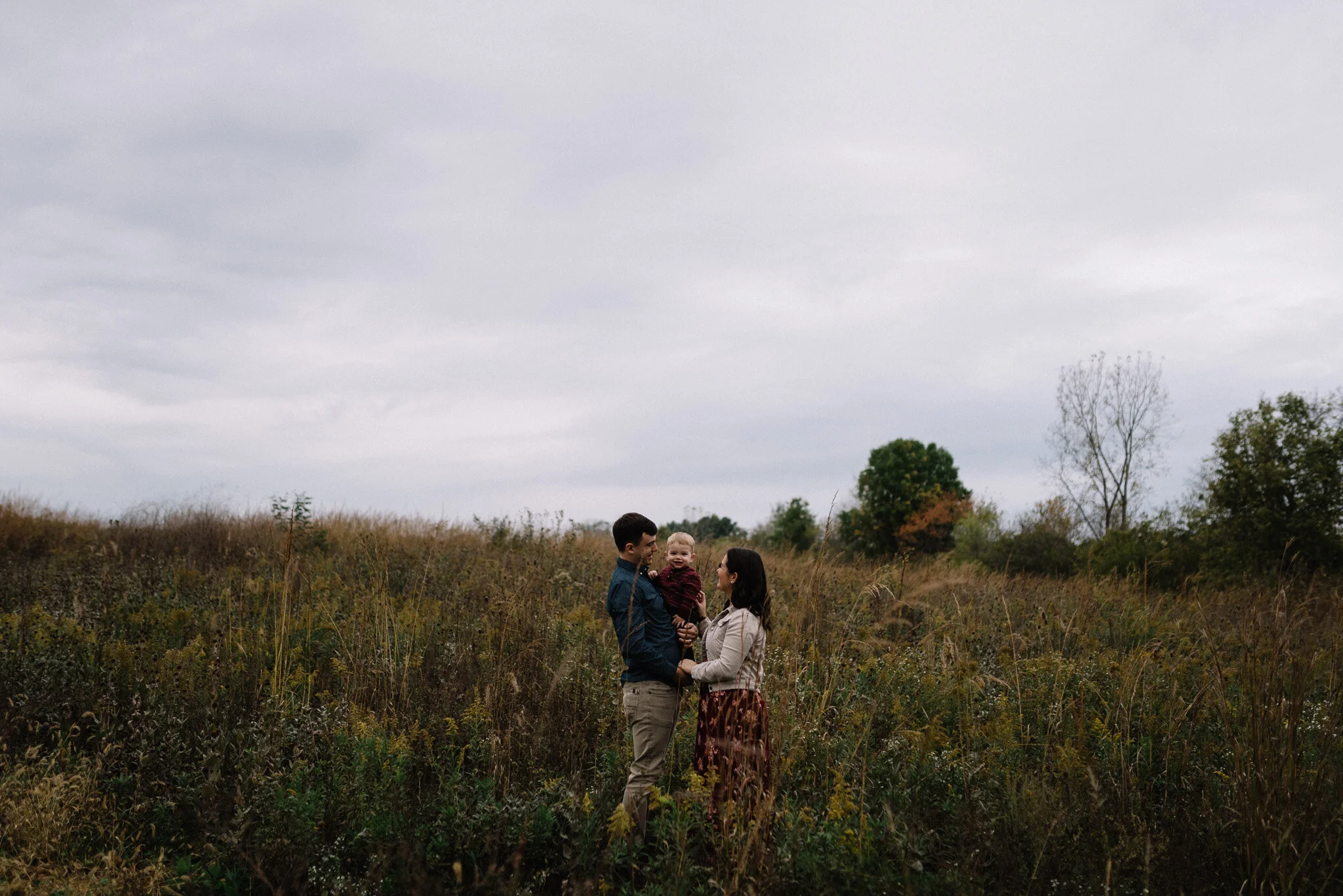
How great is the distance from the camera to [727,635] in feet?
12.5

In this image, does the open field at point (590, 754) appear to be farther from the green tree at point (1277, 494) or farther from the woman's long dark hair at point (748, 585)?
the green tree at point (1277, 494)

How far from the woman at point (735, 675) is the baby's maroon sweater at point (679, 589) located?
1.08 ft

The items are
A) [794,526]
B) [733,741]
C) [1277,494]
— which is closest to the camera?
[733,741]

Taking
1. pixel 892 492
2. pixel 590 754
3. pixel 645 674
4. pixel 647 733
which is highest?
pixel 892 492

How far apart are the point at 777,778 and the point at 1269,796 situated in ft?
6.85

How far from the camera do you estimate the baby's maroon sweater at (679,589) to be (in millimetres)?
4309

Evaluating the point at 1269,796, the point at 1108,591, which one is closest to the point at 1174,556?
the point at 1108,591

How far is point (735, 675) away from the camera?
12.3 feet

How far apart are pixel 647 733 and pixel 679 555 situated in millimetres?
910

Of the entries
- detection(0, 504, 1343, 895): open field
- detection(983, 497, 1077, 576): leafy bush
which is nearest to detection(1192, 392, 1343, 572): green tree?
detection(983, 497, 1077, 576): leafy bush

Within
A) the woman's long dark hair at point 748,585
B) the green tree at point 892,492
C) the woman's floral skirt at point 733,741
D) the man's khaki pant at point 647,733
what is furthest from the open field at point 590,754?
the green tree at point 892,492

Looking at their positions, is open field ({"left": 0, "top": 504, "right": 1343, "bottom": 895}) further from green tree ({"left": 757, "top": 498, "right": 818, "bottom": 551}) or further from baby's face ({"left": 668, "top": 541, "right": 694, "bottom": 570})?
green tree ({"left": 757, "top": 498, "right": 818, "bottom": 551})

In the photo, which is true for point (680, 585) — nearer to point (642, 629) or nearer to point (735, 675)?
point (642, 629)

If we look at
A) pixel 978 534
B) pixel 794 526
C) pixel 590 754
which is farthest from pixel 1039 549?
pixel 590 754
